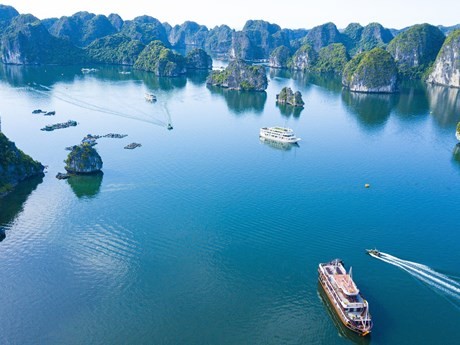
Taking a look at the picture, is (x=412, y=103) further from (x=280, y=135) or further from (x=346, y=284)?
(x=346, y=284)

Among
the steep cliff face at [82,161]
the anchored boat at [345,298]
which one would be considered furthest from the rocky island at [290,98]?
the anchored boat at [345,298]

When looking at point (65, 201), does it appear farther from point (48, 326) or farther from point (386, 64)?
point (386, 64)

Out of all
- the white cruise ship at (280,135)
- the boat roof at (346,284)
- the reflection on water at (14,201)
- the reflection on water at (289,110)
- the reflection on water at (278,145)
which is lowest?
the reflection on water at (14,201)

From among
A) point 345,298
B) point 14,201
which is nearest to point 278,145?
point 14,201

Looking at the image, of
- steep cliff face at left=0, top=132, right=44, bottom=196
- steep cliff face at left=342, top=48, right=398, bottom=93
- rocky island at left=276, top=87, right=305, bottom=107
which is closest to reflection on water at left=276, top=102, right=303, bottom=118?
rocky island at left=276, top=87, right=305, bottom=107

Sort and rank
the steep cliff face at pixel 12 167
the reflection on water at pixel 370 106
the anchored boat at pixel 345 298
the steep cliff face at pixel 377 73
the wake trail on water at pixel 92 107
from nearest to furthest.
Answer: the anchored boat at pixel 345 298 → the steep cliff face at pixel 12 167 → the wake trail on water at pixel 92 107 → the reflection on water at pixel 370 106 → the steep cliff face at pixel 377 73

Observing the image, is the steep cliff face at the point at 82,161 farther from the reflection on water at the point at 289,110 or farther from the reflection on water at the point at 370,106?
the reflection on water at the point at 370,106
